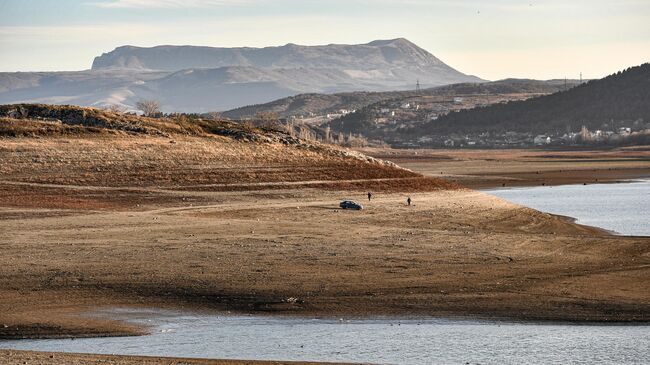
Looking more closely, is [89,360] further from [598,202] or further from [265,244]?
[598,202]

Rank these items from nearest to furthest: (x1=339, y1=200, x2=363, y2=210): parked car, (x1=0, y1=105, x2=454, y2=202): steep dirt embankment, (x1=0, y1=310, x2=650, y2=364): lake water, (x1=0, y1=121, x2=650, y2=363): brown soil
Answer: (x1=0, y1=310, x2=650, y2=364): lake water, (x1=0, y1=121, x2=650, y2=363): brown soil, (x1=339, y1=200, x2=363, y2=210): parked car, (x1=0, y1=105, x2=454, y2=202): steep dirt embankment

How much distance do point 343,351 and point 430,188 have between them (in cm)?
4131

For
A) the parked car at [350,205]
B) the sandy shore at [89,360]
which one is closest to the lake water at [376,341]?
the sandy shore at [89,360]

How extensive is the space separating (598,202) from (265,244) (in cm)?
4012

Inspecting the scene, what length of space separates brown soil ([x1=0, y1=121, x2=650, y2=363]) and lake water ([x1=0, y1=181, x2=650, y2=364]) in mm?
1096

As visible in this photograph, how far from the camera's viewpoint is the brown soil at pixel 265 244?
33250 millimetres

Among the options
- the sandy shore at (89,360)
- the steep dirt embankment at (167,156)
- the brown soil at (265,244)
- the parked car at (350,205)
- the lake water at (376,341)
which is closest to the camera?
the sandy shore at (89,360)

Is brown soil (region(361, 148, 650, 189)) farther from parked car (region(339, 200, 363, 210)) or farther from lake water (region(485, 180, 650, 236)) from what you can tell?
parked car (region(339, 200, 363, 210))

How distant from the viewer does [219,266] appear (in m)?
38.2

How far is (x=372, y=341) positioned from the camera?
94.7ft

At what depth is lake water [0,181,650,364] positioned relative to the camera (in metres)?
27.2

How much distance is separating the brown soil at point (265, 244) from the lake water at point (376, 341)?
3.57ft

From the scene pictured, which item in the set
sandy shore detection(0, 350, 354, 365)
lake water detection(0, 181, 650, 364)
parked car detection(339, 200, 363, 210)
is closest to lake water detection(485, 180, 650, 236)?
parked car detection(339, 200, 363, 210)

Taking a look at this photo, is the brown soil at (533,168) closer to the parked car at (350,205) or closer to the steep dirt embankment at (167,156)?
the steep dirt embankment at (167,156)
